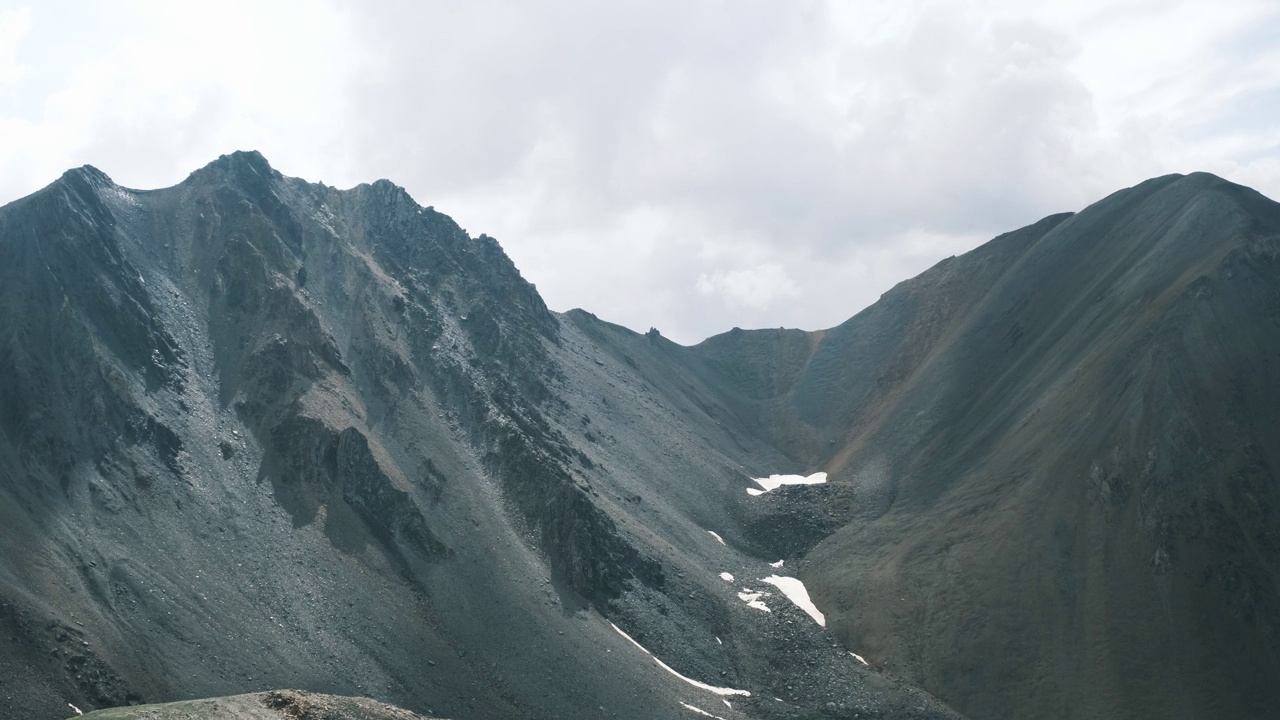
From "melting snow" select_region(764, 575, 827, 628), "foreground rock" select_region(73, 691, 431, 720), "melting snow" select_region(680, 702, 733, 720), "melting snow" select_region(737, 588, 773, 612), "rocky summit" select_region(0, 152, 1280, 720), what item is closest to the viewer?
"foreground rock" select_region(73, 691, 431, 720)

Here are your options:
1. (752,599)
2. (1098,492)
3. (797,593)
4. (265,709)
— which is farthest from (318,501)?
(1098,492)

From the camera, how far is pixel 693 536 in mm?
136625

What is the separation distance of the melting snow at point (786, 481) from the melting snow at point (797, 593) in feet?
91.6

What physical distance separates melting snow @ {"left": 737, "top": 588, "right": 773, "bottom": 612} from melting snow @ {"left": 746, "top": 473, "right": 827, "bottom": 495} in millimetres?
33403

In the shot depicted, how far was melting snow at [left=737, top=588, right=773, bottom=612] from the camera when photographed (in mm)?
121562

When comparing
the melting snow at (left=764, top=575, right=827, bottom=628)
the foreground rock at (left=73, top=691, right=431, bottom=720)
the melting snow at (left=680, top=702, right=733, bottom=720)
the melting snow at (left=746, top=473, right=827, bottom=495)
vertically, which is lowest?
the melting snow at (left=680, top=702, right=733, bottom=720)

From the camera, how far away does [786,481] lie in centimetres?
16612

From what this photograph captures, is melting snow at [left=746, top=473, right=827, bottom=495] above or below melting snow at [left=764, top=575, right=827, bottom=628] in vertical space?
above

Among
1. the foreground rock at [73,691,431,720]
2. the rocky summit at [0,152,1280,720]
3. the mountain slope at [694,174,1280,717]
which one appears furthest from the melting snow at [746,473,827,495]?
the foreground rock at [73,691,431,720]

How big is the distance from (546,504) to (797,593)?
3413 cm

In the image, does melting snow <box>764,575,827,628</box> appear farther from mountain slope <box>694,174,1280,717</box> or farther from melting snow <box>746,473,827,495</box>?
melting snow <box>746,473,827,495</box>

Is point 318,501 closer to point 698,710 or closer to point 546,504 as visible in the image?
point 546,504

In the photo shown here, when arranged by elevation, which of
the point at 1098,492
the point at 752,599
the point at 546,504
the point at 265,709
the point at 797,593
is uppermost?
the point at 546,504

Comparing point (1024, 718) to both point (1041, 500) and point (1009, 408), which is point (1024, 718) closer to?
point (1041, 500)
